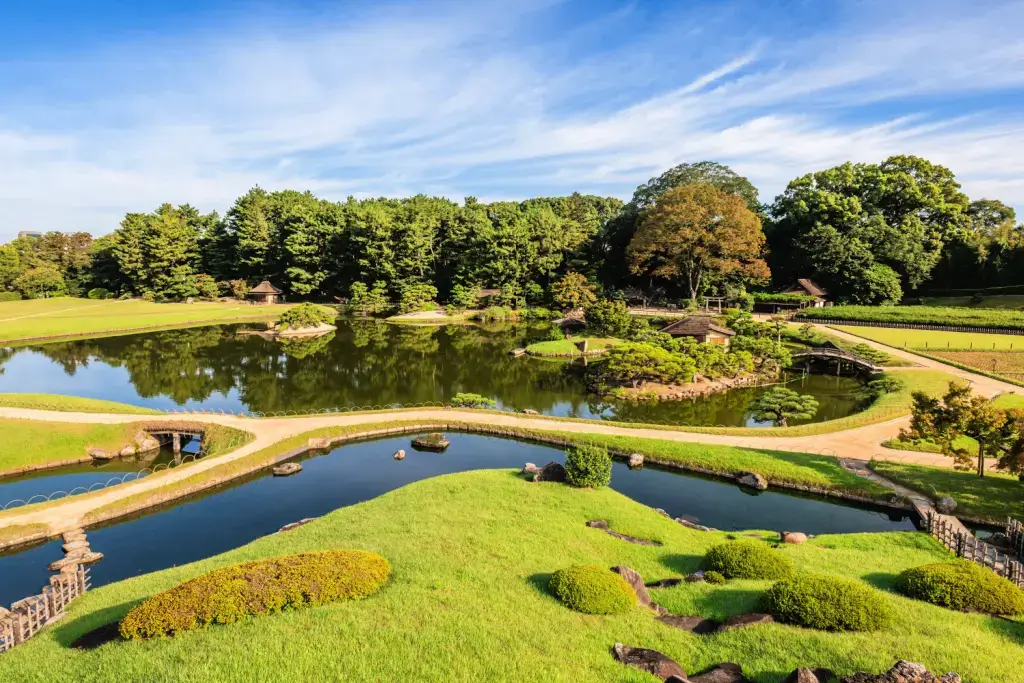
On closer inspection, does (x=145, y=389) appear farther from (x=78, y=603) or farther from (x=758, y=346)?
(x=758, y=346)

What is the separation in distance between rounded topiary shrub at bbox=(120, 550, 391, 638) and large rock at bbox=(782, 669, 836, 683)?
24.2ft

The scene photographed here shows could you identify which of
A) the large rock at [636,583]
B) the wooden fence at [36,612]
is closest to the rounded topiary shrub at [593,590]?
the large rock at [636,583]

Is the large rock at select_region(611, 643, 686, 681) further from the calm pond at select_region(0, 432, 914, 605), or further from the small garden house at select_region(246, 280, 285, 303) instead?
the small garden house at select_region(246, 280, 285, 303)

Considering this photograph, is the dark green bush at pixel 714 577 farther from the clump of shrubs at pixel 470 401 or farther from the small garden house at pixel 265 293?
the small garden house at pixel 265 293

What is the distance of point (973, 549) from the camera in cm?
1423

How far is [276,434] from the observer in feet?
91.8

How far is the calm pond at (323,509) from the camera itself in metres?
18.0

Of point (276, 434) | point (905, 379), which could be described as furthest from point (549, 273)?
point (276, 434)

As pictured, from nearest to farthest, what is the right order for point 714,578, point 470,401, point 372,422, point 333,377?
point 714,578 < point 372,422 < point 470,401 < point 333,377

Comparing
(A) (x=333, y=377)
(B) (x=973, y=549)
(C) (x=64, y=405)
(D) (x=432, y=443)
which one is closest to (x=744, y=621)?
(B) (x=973, y=549)

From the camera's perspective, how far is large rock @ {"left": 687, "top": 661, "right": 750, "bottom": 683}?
28.6 ft

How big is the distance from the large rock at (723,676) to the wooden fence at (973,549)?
26.8 ft

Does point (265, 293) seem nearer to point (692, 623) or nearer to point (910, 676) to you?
point (692, 623)

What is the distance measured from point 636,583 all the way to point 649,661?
107 inches
